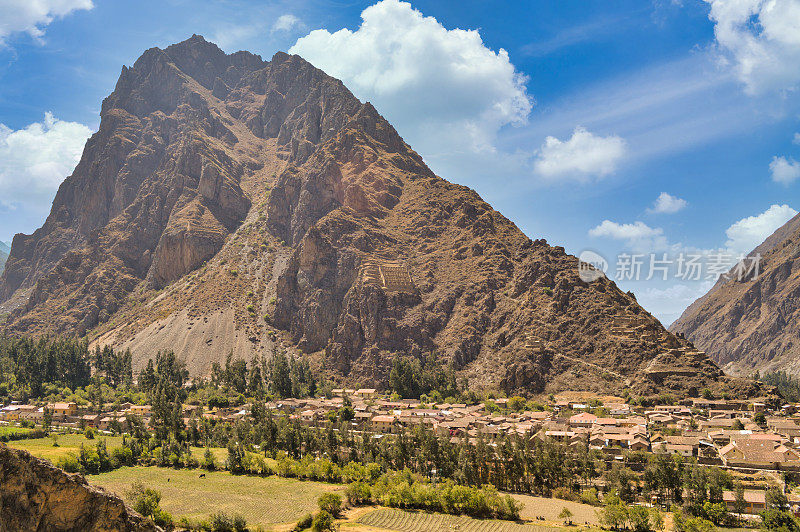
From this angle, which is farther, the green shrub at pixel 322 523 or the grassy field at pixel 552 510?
the grassy field at pixel 552 510

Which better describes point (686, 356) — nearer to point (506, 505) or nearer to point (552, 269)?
point (552, 269)

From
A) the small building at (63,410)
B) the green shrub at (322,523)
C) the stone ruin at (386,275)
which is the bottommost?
the green shrub at (322,523)

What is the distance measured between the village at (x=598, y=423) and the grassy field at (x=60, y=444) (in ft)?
23.5

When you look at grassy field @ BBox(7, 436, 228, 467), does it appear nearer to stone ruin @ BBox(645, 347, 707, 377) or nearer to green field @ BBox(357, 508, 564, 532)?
green field @ BBox(357, 508, 564, 532)

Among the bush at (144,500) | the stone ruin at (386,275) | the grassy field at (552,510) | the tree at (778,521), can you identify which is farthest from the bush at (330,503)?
the stone ruin at (386,275)

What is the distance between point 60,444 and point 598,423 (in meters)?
87.9

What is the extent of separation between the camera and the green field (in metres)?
57.7

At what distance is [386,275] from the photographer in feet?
606

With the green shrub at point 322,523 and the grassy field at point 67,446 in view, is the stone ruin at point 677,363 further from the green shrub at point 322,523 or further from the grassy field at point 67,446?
the green shrub at point 322,523

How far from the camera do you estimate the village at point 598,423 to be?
76.2 meters

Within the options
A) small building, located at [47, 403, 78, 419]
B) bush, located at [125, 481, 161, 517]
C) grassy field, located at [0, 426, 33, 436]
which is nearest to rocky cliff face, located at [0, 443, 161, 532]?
bush, located at [125, 481, 161, 517]

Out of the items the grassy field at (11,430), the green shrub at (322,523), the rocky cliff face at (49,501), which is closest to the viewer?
the rocky cliff face at (49,501)

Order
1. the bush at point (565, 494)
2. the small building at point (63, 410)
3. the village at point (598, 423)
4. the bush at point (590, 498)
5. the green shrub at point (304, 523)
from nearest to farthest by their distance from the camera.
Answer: the green shrub at point (304, 523)
the bush at point (590, 498)
the bush at point (565, 494)
the village at point (598, 423)
the small building at point (63, 410)

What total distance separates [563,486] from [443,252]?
4853 inches
